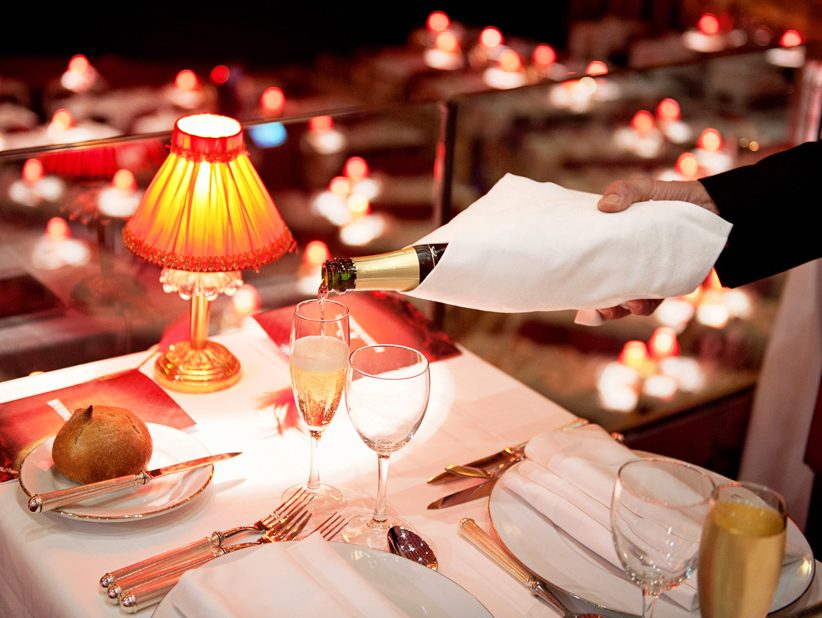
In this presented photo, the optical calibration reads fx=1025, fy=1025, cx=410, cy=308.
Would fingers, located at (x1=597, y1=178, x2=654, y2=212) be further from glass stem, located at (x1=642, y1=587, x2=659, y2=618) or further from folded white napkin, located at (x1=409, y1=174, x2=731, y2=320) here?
glass stem, located at (x1=642, y1=587, x2=659, y2=618)

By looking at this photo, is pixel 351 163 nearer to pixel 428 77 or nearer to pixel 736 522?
pixel 428 77

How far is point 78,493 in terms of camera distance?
1162mm

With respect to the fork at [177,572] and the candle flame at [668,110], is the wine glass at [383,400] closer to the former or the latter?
the fork at [177,572]

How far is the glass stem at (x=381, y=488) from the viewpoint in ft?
3.90

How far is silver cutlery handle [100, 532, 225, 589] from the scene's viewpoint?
1070 mm

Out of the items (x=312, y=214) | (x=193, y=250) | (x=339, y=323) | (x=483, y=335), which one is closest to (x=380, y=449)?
(x=339, y=323)

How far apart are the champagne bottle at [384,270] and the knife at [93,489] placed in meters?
0.32

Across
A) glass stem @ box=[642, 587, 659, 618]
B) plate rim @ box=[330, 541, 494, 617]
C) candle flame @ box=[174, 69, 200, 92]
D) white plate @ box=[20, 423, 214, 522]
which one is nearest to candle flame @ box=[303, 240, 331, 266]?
white plate @ box=[20, 423, 214, 522]

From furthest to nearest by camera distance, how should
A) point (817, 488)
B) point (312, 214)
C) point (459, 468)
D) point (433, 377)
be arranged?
1. point (312, 214)
2. point (817, 488)
3. point (433, 377)
4. point (459, 468)

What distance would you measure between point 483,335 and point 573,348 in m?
0.27

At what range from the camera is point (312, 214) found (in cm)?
346

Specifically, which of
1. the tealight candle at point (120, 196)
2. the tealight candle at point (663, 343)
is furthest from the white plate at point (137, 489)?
the tealight candle at point (663, 343)

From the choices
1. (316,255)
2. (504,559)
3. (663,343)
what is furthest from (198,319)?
(663,343)

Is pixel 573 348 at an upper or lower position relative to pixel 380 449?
lower
